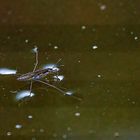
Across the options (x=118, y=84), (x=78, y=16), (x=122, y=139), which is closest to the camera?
(x=122, y=139)

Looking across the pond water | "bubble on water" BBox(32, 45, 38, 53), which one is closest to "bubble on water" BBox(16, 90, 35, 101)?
the pond water

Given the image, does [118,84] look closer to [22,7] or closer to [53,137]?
[53,137]

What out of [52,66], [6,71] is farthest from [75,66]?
[6,71]

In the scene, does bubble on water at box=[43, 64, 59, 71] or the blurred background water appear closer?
the blurred background water

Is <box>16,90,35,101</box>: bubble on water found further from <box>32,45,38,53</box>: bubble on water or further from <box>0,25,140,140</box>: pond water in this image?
<box>32,45,38,53</box>: bubble on water

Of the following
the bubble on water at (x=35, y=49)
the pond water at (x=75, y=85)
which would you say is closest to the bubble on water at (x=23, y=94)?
the pond water at (x=75, y=85)

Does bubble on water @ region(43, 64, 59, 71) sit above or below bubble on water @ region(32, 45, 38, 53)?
below

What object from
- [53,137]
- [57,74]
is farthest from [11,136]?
[57,74]

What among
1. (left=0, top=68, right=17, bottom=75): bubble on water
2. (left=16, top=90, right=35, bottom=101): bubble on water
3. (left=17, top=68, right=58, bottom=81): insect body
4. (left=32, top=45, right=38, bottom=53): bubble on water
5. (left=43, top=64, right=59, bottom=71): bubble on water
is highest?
(left=32, top=45, right=38, bottom=53): bubble on water
